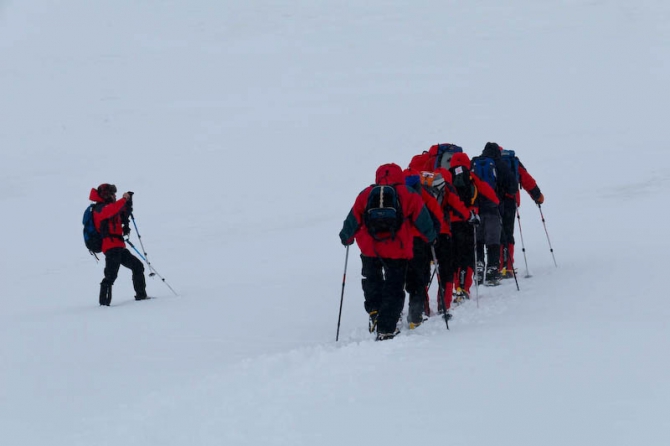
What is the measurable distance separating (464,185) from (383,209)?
8.11 ft

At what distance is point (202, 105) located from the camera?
28344 millimetres

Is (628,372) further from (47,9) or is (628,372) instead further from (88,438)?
(47,9)

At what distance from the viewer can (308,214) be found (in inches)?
733

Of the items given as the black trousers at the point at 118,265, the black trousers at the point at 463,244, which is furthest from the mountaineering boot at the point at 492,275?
the black trousers at the point at 118,265

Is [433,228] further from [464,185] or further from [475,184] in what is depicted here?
[475,184]

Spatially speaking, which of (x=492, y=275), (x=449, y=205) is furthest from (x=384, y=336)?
(x=492, y=275)

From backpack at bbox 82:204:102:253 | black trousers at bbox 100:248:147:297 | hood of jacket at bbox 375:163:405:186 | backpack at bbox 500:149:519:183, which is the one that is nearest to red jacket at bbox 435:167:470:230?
hood of jacket at bbox 375:163:405:186

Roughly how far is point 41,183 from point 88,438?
19.2 metres

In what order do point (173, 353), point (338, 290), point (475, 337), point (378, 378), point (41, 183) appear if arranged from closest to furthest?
1. point (378, 378)
2. point (475, 337)
3. point (173, 353)
4. point (338, 290)
5. point (41, 183)

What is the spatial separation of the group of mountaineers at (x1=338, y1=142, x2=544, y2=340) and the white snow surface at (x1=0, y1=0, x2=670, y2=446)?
16.8 inches

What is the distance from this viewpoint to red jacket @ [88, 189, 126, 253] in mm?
10398

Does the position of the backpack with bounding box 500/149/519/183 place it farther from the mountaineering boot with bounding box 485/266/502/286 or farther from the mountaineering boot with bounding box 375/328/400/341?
the mountaineering boot with bounding box 375/328/400/341

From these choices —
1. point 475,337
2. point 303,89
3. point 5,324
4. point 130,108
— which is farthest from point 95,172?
point 475,337

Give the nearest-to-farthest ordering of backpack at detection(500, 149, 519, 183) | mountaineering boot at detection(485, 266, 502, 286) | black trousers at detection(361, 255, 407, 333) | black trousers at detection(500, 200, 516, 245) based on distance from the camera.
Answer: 1. black trousers at detection(361, 255, 407, 333)
2. mountaineering boot at detection(485, 266, 502, 286)
3. backpack at detection(500, 149, 519, 183)
4. black trousers at detection(500, 200, 516, 245)
